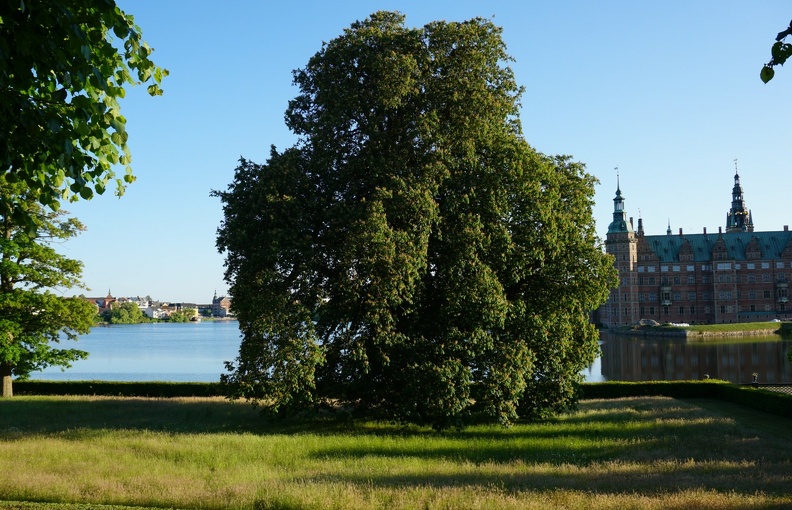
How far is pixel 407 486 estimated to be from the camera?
46.7 feet

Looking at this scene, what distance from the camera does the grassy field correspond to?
13211 millimetres

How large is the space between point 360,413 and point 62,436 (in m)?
9.90

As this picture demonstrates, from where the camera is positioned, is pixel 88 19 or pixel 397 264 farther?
pixel 397 264

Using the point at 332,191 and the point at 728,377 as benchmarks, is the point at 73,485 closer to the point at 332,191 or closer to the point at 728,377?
the point at 332,191

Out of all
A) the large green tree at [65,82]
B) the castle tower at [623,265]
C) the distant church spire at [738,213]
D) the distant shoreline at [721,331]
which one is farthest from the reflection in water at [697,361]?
the distant church spire at [738,213]

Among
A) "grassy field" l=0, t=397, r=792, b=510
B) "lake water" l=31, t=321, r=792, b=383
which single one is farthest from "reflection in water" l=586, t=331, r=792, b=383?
"grassy field" l=0, t=397, r=792, b=510

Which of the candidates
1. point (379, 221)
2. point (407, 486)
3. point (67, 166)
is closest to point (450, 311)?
point (379, 221)

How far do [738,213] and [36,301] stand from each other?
153 metres

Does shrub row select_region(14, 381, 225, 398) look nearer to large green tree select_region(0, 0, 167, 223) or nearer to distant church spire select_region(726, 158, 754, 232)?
large green tree select_region(0, 0, 167, 223)

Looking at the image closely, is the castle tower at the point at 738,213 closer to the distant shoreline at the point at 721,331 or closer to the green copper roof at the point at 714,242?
the green copper roof at the point at 714,242

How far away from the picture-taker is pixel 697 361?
6694 cm

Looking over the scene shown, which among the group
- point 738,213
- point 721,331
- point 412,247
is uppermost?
point 738,213

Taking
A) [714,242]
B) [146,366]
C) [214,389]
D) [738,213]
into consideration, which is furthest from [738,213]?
[214,389]

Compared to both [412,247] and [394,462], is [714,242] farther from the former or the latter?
[394,462]
